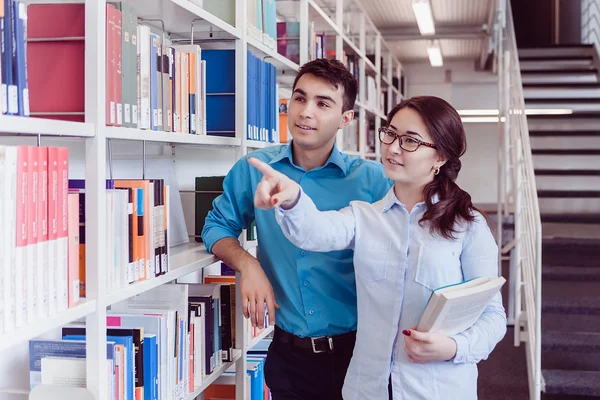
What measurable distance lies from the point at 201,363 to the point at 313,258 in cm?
49

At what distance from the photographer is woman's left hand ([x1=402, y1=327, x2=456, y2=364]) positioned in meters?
1.46

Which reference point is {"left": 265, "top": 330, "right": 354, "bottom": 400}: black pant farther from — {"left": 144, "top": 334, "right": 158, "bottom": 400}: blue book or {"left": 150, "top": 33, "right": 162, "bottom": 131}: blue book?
{"left": 150, "top": 33, "right": 162, "bottom": 131}: blue book

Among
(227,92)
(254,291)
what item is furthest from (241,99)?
(254,291)

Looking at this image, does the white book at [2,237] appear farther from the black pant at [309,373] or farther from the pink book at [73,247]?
the black pant at [309,373]

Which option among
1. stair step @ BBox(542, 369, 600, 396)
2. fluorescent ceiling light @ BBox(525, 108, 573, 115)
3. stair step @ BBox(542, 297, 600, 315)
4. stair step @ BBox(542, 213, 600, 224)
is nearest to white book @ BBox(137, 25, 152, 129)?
stair step @ BBox(542, 369, 600, 396)

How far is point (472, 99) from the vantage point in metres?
10.8

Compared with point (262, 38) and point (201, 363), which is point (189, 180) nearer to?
point (262, 38)

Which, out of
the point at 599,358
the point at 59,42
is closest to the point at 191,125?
the point at 59,42

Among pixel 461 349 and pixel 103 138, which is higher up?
pixel 103 138

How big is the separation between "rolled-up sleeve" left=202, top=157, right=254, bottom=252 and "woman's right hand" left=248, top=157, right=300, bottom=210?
545mm

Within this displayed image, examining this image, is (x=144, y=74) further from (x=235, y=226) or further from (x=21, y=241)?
(x=21, y=241)

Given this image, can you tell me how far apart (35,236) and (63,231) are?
0.32 ft

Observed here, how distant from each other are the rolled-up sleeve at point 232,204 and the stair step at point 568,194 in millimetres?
3900

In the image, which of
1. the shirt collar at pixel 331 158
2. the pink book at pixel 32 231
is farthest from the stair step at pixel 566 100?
the pink book at pixel 32 231
